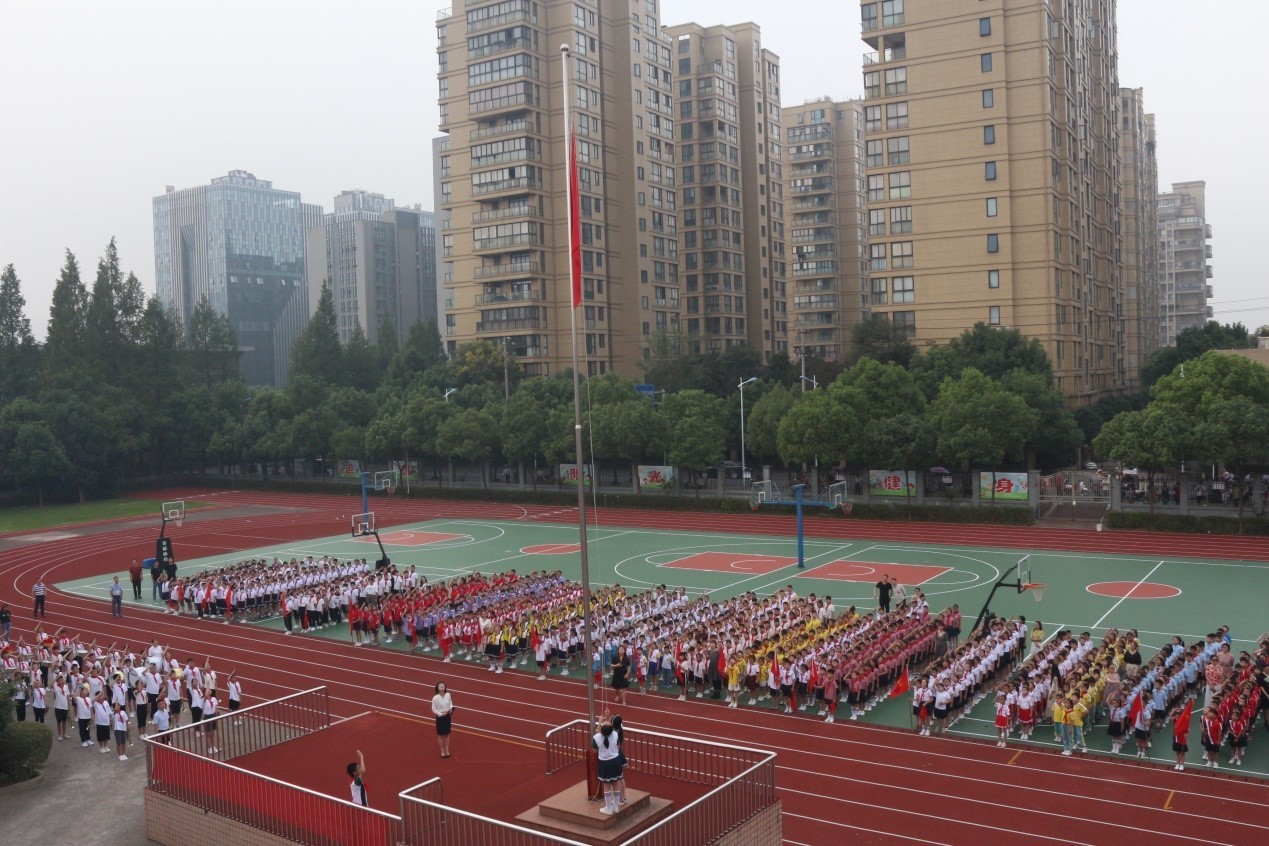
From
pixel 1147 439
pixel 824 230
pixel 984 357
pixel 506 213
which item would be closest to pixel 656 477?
pixel 984 357

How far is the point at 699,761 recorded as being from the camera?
41.4 ft

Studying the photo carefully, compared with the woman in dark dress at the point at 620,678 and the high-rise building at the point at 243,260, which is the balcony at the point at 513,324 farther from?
the high-rise building at the point at 243,260

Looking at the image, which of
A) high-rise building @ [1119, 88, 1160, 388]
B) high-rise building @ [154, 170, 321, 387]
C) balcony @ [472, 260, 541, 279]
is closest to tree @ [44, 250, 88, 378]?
balcony @ [472, 260, 541, 279]

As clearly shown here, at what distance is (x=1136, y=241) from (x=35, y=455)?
3412 inches

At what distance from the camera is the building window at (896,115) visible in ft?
182

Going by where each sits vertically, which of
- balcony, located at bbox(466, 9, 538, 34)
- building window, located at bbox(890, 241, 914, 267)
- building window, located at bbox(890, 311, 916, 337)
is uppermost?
balcony, located at bbox(466, 9, 538, 34)

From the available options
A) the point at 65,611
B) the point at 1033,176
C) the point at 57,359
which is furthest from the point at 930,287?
the point at 57,359

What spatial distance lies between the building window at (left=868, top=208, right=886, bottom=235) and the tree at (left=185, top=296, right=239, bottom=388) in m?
55.2

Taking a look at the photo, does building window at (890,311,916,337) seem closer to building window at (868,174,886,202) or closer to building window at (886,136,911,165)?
building window at (868,174,886,202)

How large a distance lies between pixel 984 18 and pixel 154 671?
50203 mm

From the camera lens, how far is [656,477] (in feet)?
163

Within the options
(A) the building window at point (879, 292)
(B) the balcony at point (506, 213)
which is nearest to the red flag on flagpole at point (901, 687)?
(A) the building window at point (879, 292)

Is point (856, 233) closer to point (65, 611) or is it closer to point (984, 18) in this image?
point (984, 18)

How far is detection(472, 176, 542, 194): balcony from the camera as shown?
6900 cm
